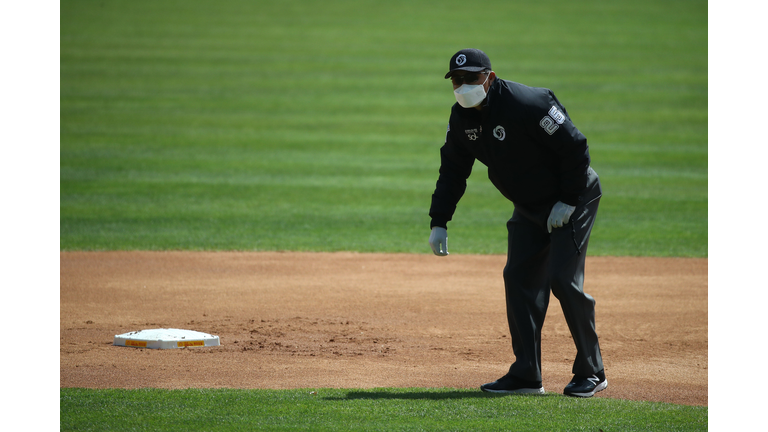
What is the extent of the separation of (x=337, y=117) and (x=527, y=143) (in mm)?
17834

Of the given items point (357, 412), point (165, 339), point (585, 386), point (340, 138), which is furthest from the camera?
point (340, 138)

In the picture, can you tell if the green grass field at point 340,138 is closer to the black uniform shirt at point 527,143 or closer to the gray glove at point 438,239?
the gray glove at point 438,239

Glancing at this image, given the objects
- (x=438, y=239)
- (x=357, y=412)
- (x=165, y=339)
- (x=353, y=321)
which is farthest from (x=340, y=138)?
(x=357, y=412)

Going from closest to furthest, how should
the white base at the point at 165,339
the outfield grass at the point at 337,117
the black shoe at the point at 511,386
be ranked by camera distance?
the black shoe at the point at 511,386 → the white base at the point at 165,339 → the outfield grass at the point at 337,117

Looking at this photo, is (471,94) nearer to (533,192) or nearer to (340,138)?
(533,192)

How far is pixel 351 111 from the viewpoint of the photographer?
23.1 meters

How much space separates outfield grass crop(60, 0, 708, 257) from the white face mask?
252 inches

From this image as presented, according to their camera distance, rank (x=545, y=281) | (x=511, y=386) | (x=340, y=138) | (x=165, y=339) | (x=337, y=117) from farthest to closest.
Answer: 1. (x=337, y=117)
2. (x=340, y=138)
3. (x=165, y=339)
4. (x=545, y=281)
5. (x=511, y=386)

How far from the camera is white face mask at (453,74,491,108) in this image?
4.75 metres

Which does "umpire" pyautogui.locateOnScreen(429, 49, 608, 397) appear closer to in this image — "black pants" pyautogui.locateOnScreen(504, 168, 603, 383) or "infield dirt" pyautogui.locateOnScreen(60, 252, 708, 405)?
"black pants" pyautogui.locateOnScreen(504, 168, 603, 383)

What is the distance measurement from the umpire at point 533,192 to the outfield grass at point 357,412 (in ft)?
1.01

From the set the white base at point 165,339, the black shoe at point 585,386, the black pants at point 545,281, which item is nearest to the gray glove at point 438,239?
the black pants at point 545,281

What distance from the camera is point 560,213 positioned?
480cm

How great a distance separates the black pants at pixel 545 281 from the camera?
484 cm
